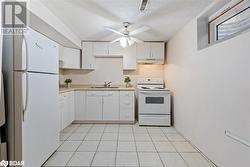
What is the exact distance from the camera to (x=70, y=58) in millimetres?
4656

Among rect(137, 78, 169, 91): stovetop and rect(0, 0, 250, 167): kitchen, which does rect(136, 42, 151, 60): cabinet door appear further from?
rect(137, 78, 169, 91): stovetop

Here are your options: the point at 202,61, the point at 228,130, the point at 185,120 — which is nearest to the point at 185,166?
the point at 228,130

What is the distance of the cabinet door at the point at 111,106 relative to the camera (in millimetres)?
4516

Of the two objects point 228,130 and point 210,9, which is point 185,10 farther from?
point 228,130

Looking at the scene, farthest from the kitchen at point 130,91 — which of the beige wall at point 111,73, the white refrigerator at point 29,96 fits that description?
the beige wall at point 111,73

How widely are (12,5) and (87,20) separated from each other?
1.40m

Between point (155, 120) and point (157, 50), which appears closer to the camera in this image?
point (155, 120)

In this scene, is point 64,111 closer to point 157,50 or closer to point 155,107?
point 155,107

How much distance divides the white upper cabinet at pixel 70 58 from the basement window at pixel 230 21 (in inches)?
130

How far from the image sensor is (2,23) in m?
1.76

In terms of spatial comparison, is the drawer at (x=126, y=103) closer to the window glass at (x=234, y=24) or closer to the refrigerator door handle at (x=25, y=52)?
the window glass at (x=234, y=24)

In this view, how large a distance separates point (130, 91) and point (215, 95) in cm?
246

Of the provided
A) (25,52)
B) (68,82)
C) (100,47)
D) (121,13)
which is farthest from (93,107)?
(25,52)

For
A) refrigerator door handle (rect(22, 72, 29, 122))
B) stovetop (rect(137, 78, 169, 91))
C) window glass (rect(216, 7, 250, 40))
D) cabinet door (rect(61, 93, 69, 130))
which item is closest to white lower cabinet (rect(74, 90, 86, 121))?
cabinet door (rect(61, 93, 69, 130))
